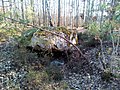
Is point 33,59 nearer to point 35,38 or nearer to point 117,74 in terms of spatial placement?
point 35,38

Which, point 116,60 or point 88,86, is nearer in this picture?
point 88,86

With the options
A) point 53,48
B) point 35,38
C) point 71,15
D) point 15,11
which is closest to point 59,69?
point 53,48

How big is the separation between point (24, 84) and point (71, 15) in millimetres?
4208

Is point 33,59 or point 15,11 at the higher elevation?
point 15,11

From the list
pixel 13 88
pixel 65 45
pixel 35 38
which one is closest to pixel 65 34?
pixel 65 45

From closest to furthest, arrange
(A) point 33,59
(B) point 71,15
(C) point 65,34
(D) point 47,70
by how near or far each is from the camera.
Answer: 1. (D) point 47,70
2. (A) point 33,59
3. (C) point 65,34
4. (B) point 71,15

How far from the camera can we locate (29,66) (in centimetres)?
351

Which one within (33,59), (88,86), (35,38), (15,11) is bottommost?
(88,86)

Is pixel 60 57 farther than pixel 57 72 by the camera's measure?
Yes

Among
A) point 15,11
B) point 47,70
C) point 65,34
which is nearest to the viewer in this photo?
point 47,70

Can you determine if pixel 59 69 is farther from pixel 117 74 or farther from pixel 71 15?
pixel 71 15

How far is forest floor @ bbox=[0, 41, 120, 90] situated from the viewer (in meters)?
3.08

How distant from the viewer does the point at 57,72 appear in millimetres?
3277

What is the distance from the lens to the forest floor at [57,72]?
121 inches
